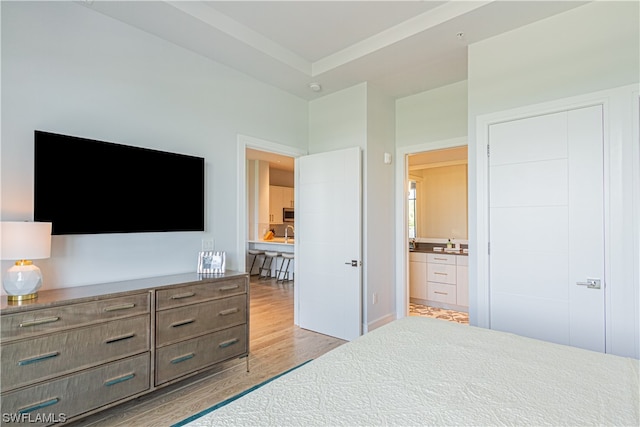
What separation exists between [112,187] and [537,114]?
3.22m

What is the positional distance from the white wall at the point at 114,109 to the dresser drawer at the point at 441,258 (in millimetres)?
3031

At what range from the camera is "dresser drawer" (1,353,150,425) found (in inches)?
67.8

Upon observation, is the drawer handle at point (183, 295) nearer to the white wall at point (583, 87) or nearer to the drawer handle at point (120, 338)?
the drawer handle at point (120, 338)

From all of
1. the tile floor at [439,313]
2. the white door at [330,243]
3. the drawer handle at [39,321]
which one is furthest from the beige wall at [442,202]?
the drawer handle at [39,321]

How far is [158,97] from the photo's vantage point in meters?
2.71

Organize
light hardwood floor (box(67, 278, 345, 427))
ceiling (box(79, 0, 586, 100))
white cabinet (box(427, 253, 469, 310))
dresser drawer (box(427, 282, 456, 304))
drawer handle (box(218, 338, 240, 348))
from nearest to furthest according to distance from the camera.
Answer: light hardwood floor (box(67, 278, 345, 427)) < ceiling (box(79, 0, 586, 100)) < drawer handle (box(218, 338, 240, 348)) < white cabinet (box(427, 253, 469, 310)) < dresser drawer (box(427, 282, 456, 304))

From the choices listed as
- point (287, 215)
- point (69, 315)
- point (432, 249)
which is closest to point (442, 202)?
point (432, 249)

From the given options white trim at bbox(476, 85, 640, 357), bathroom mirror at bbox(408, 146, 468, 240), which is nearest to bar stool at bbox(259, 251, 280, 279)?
bathroom mirror at bbox(408, 146, 468, 240)

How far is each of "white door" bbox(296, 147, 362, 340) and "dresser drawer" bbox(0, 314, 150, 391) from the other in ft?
6.64

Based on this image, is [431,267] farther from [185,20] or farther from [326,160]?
[185,20]

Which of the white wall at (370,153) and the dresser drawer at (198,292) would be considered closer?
the dresser drawer at (198,292)

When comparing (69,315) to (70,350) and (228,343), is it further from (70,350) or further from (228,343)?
(228,343)

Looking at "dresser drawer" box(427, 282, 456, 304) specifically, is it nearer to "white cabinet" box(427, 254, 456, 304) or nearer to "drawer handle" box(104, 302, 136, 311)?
"white cabinet" box(427, 254, 456, 304)

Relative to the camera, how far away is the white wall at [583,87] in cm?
210
